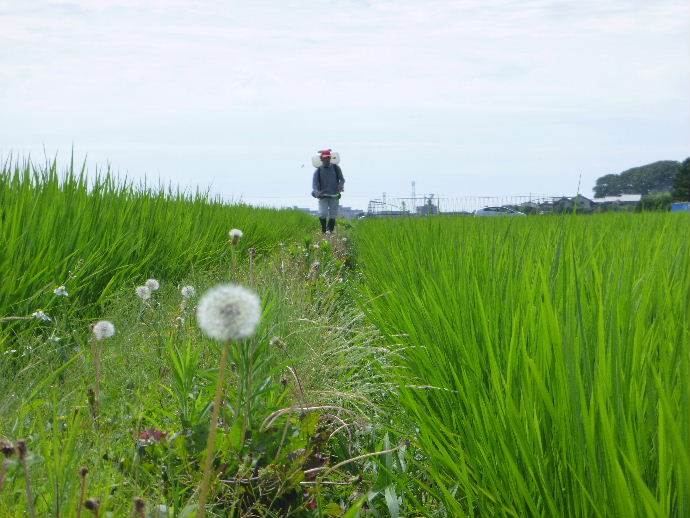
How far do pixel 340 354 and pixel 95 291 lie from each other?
2132 millimetres

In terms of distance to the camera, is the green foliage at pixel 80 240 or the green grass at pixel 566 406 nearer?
the green grass at pixel 566 406

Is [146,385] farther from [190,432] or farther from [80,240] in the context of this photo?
[80,240]

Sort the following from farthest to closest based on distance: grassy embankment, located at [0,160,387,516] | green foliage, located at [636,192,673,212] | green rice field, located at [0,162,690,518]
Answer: green foliage, located at [636,192,673,212] → grassy embankment, located at [0,160,387,516] → green rice field, located at [0,162,690,518]

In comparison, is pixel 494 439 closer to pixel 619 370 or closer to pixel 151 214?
pixel 619 370

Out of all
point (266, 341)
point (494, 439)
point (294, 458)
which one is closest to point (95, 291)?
point (266, 341)

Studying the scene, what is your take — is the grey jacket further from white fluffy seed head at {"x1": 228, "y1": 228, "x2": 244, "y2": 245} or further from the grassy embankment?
white fluffy seed head at {"x1": 228, "y1": 228, "x2": 244, "y2": 245}

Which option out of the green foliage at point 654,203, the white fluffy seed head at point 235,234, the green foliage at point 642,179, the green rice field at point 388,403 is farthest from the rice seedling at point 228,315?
the green foliage at point 642,179

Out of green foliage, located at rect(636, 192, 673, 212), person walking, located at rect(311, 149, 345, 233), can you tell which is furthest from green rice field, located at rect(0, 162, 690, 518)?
person walking, located at rect(311, 149, 345, 233)

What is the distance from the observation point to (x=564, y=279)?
7.19 ft

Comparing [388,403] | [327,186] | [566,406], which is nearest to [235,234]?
[388,403]

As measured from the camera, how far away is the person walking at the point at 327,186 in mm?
12055

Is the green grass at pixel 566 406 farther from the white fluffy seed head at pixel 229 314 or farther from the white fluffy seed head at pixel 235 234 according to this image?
the white fluffy seed head at pixel 235 234

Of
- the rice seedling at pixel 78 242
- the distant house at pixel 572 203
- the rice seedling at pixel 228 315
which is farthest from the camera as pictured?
the rice seedling at pixel 78 242

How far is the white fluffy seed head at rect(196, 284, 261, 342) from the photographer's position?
1.11m
